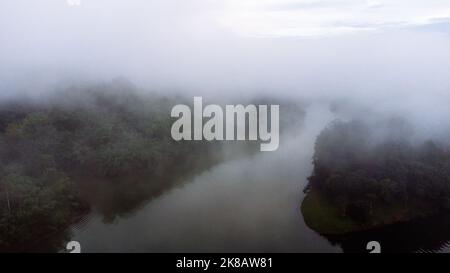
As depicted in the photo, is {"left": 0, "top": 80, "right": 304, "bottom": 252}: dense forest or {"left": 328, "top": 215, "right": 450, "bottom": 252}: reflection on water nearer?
{"left": 328, "top": 215, "right": 450, "bottom": 252}: reflection on water

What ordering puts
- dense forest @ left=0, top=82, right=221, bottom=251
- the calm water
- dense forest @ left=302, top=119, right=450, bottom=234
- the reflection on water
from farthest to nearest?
dense forest @ left=302, top=119, right=450, bottom=234, dense forest @ left=0, top=82, right=221, bottom=251, the reflection on water, the calm water

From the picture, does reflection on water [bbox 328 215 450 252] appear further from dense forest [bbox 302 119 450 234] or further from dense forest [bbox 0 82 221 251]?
dense forest [bbox 0 82 221 251]

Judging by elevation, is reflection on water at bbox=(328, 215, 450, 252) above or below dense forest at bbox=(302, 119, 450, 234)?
below

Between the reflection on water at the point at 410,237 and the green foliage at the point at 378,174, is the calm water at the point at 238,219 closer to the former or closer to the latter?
the reflection on water at the point at 410,237

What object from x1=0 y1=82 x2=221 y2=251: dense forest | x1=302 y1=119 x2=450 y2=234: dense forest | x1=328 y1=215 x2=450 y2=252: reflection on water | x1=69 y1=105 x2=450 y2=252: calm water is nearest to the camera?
x1=69 y1=105 x2=450 y2=252: calm water

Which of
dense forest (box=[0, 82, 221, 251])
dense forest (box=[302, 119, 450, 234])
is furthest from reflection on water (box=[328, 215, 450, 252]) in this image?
dense forest (box=[0, 82, 221, 251])

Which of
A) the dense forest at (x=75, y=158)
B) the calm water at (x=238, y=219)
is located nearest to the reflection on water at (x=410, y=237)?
the calm water at (x=238, y=219)
